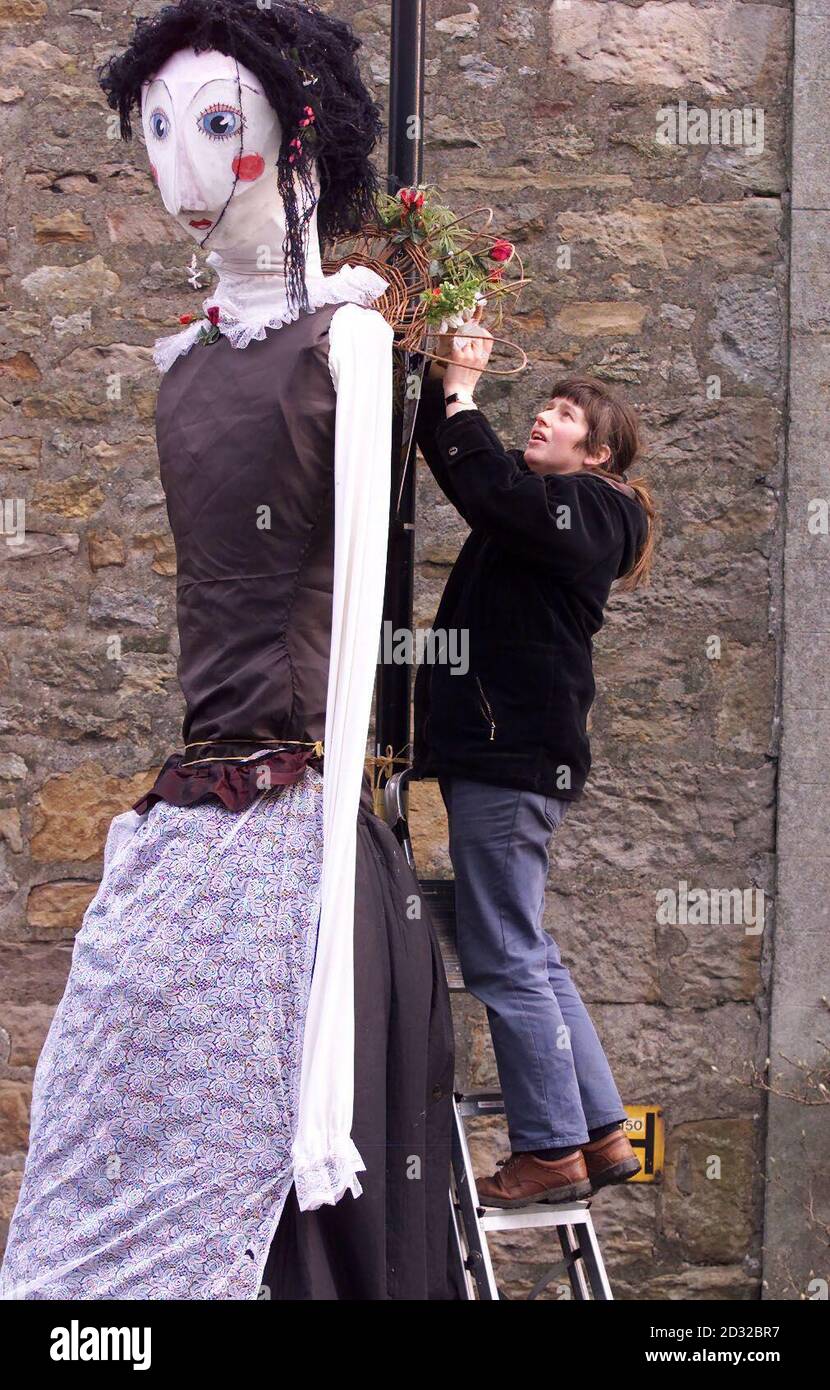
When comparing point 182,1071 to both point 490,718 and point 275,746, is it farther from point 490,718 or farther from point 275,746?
point 490,718

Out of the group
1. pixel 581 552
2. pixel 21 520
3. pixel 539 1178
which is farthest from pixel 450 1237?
pixel 21 520

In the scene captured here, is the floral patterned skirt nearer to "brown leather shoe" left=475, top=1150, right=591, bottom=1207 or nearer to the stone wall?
"brown leather shoe" left=475, top=1150, right=591, bottom=1207

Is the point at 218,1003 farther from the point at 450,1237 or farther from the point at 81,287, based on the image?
the point at 81,287

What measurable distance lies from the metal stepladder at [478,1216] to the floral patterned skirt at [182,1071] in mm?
341

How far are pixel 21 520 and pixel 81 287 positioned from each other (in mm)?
629

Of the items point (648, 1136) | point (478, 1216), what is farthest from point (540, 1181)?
point (648, 1136)

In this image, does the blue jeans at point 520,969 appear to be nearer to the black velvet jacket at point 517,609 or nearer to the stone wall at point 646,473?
the black velvet jacket at point 517,609

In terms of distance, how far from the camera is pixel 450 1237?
2.53m

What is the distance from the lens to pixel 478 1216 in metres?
2.54

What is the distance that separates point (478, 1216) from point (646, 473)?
85.5 inches

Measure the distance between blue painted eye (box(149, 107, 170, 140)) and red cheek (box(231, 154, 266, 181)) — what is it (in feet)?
0.41

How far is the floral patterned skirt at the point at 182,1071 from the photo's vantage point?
2.12 m

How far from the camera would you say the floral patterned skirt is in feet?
6.94

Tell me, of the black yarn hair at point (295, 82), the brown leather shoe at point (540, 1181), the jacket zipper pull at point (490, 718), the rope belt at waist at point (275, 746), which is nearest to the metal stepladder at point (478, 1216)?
the brown leather shoe at point (540, 1181)
